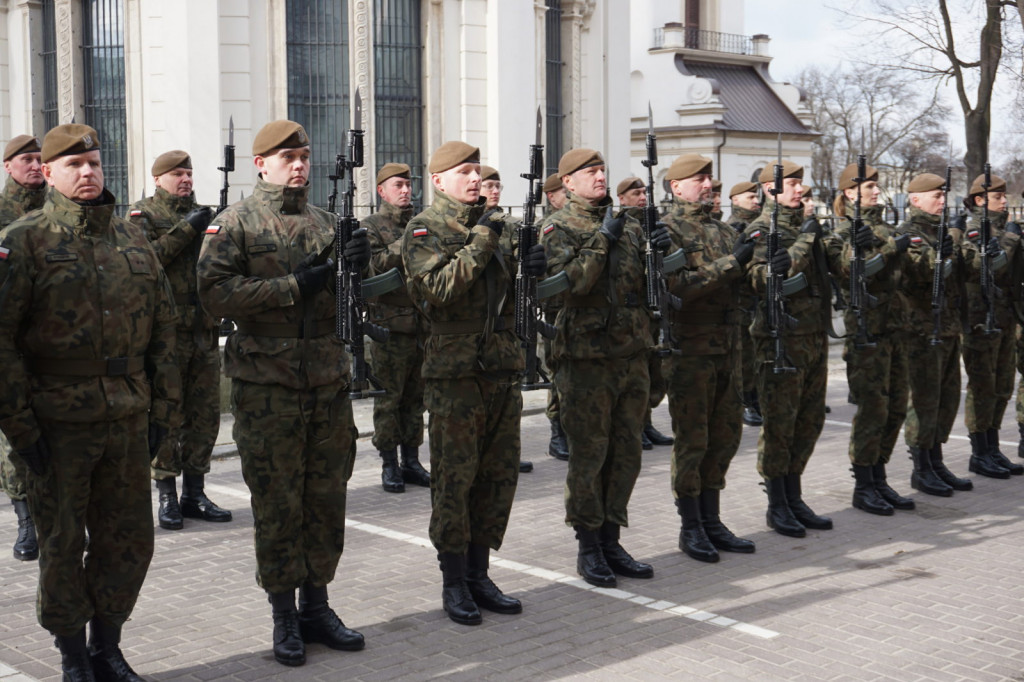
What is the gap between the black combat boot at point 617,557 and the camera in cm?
698

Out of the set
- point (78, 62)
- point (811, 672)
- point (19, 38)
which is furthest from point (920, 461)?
point (19, 38)

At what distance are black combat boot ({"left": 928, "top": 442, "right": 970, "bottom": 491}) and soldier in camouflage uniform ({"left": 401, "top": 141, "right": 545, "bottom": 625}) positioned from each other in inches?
172

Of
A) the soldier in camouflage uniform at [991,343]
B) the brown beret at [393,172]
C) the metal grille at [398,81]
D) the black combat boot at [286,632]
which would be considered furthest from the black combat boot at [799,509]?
the metal grille at [398,81]

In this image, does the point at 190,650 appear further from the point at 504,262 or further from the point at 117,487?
the point at 504,262

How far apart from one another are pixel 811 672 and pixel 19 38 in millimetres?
21087

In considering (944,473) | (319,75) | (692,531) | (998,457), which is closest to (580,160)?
(692,531)

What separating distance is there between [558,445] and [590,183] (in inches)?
171

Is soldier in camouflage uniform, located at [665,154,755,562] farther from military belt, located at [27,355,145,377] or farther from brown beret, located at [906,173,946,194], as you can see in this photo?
military belt, located at [27,355,145,377]

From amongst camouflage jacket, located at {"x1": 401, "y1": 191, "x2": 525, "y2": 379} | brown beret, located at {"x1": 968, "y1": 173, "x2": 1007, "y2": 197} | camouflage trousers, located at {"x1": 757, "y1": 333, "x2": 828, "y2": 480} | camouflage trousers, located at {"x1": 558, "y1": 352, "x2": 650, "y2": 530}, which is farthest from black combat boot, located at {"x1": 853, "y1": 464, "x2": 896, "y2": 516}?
camouflage jacket, located at {"x1": 401, "y1": 191, "x2": 525, "y2": 379}

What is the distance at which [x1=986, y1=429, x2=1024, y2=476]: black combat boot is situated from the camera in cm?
1002

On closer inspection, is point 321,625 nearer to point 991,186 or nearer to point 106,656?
point 106,656

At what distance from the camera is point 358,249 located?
550cm

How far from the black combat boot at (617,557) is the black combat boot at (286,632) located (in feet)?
6.24

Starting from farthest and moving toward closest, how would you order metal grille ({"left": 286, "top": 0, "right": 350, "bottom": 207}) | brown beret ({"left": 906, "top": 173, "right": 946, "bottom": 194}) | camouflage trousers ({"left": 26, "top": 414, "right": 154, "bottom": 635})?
metal grille ({"left": 286, "top": 0, "right": 350, "bottom": 207})
brown beret ({"left": 906, "top": 173, "right": 946, "bottom": 194})
camouflage trousers ({"left": 26, "top": 414, "right": 154, "bottom": 635})
